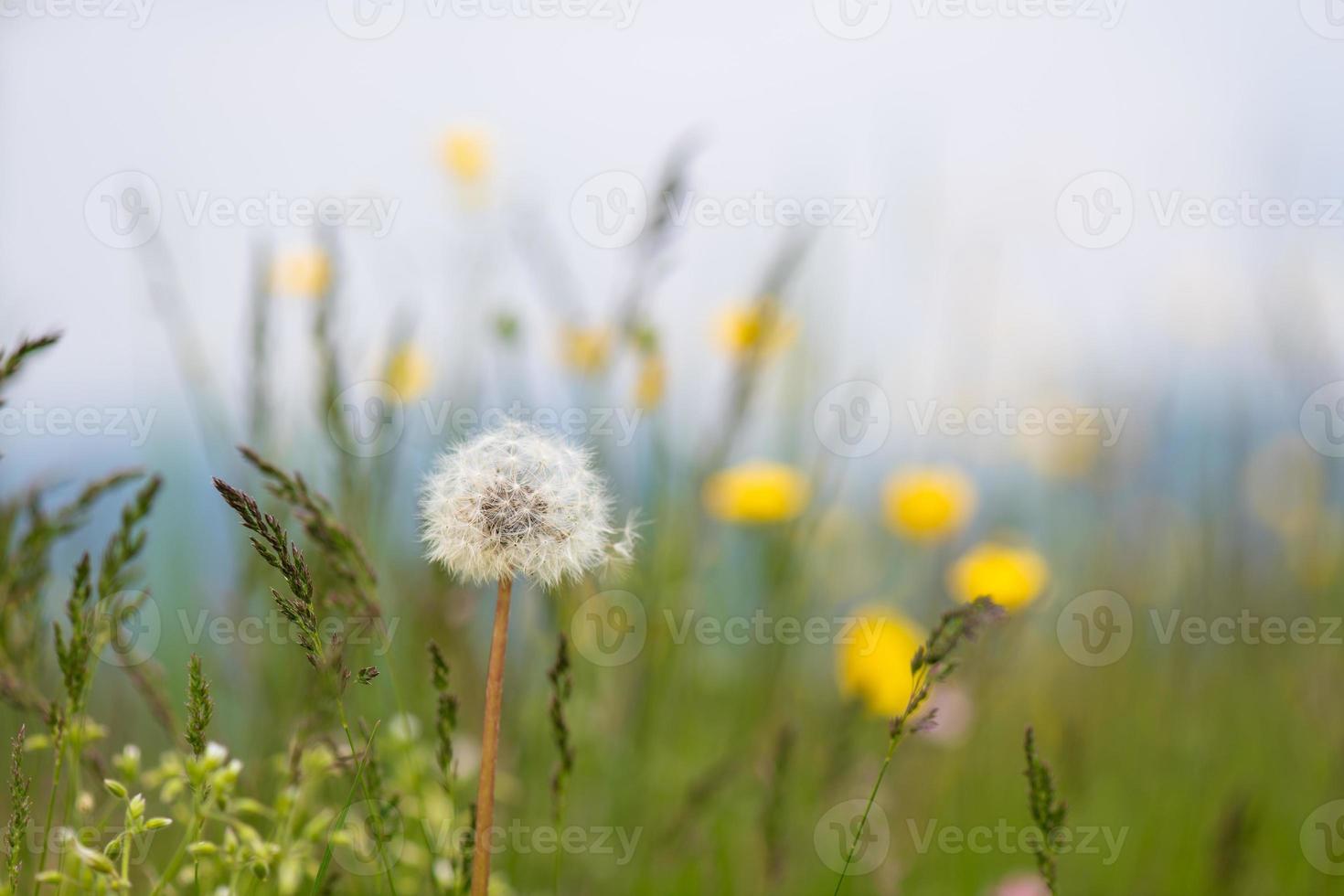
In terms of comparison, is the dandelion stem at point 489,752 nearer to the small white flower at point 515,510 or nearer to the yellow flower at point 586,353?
the small white flower at point 515,510

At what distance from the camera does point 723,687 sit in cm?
354

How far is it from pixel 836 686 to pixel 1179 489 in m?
1.37

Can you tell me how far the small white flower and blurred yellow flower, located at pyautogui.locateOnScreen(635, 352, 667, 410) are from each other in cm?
124

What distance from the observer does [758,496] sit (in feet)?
9.16

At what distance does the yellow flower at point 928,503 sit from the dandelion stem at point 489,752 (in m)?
2.28

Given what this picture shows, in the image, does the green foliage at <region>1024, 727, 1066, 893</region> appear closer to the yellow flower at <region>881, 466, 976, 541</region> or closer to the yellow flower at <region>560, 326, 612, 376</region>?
the yellow flower at <region>560, 326, 612, 376</region>

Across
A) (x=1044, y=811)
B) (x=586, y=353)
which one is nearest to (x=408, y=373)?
(x=586, y=353)

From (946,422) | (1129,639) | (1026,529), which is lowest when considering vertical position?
(1129,639)

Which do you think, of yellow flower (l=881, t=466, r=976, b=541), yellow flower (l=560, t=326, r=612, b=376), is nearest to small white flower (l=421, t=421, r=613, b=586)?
yellow flower (l=560, t=326, r=612, b=376)

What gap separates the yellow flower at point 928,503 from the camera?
9.87ft

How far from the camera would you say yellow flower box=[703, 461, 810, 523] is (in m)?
2.72

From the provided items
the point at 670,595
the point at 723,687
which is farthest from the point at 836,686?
the point at 670,595

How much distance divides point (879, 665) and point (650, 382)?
2.75 ft

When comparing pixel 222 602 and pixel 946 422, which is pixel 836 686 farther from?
pixel 222 602
